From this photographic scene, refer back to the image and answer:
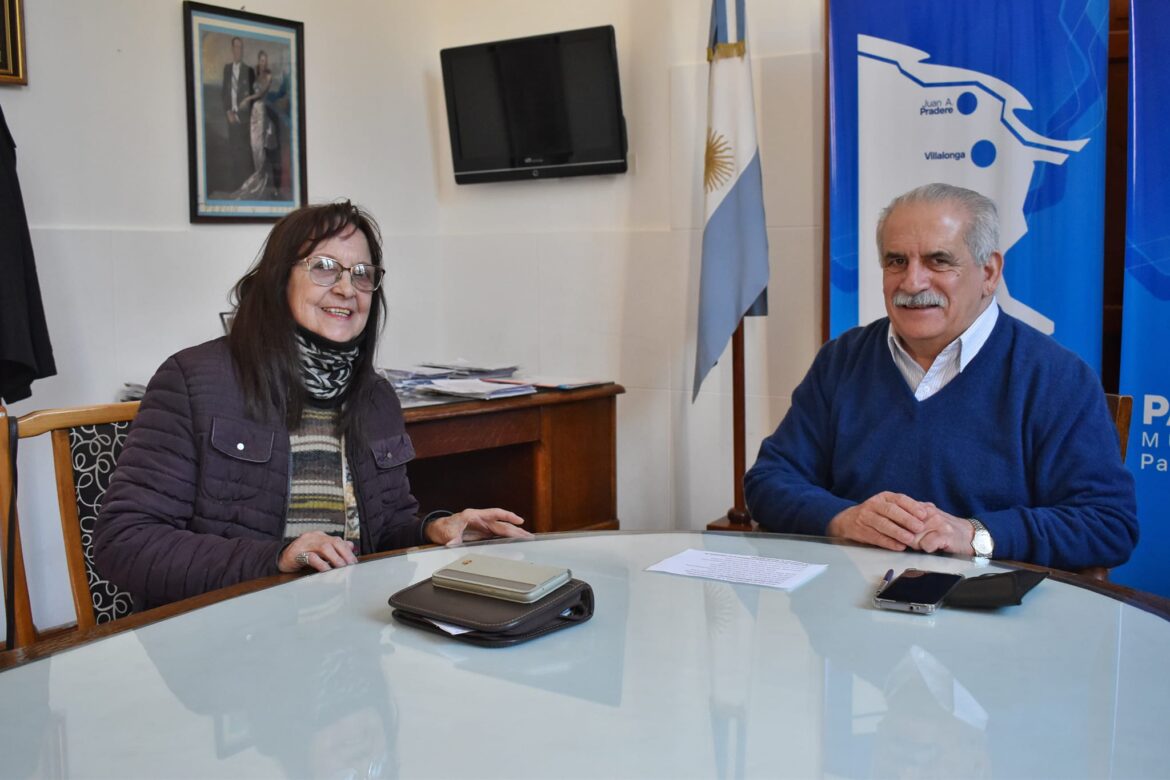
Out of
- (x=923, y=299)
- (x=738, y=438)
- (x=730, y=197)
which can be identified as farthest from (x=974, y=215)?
(x=738, y=438)

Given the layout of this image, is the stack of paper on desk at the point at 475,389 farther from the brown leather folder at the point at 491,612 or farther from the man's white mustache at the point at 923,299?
the brown leather folder at the point at 491,612

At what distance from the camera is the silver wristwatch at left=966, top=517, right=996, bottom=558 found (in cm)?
182

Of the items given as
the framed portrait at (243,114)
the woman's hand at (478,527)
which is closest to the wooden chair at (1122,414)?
the woman's hand at (478,527)

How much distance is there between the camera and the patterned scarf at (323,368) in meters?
2.06

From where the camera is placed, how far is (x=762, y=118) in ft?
12.2

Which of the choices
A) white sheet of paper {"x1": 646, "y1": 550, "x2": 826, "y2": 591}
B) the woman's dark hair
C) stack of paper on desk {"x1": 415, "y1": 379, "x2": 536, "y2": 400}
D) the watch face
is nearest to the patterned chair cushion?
the woman's dark hair

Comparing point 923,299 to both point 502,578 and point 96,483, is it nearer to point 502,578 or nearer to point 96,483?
point 502,578

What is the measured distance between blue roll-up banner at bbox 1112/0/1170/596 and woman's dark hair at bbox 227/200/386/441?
1.98 metres

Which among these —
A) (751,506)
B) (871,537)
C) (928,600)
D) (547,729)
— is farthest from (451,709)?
(751,506)

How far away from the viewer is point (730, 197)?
3.53 m

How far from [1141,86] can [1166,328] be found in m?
0.62

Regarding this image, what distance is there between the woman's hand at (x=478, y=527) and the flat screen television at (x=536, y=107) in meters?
2.34

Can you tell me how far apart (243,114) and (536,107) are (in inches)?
40.2

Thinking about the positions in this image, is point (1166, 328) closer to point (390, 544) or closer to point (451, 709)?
point (390, 544)
